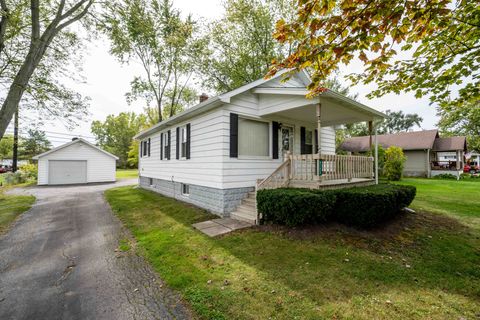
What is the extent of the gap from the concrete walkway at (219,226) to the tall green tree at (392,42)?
163 inches

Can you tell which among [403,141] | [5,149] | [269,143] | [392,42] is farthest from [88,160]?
[403,141]

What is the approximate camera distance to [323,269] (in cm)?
378

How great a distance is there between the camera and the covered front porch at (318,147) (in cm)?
639

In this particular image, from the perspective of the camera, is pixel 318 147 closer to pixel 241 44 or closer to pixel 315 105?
pixel 315 105

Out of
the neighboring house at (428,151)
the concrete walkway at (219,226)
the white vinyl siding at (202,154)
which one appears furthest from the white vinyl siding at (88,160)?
the neighboring house at (428,151)

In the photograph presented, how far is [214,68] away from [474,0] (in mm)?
17553

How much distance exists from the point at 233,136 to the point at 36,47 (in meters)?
7.07

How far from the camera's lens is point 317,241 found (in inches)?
197

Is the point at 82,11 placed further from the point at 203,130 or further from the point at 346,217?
the point at 346,217

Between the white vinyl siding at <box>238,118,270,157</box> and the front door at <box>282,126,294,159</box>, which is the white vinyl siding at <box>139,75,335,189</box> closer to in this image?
the white vinyl siding at <box>238,118,270,157</box>

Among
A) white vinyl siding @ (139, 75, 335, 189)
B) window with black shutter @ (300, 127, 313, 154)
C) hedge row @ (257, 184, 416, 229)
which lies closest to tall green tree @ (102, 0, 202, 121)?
white vinyl siding @ (139, 75, 335, 189)

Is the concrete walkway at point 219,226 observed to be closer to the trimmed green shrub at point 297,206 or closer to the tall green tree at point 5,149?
the trimmed green shrub at point 297,206

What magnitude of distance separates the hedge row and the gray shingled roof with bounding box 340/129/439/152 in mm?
20172

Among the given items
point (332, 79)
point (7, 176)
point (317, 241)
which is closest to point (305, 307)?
point (317, 241)
